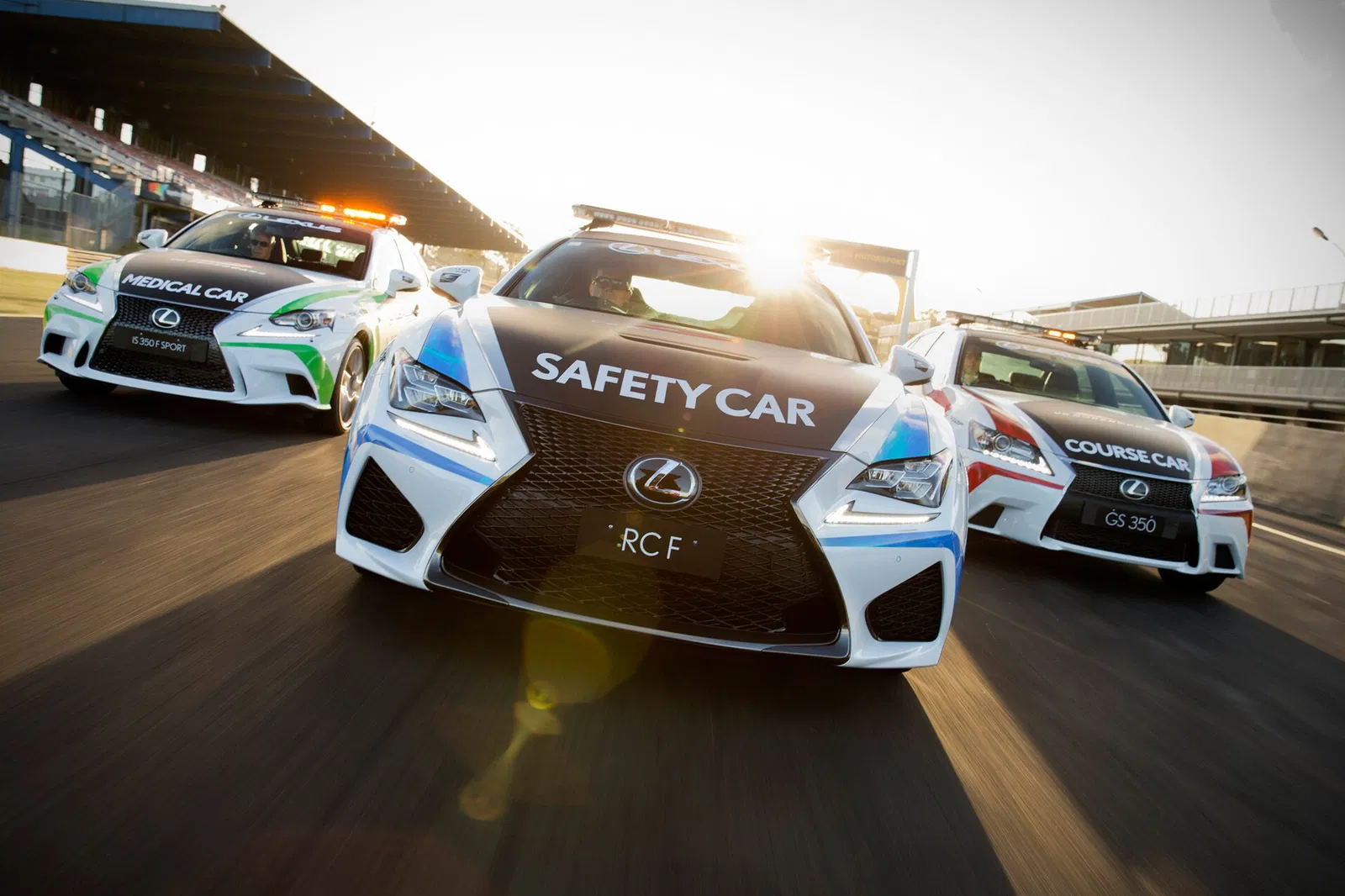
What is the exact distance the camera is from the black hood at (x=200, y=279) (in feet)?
18.3

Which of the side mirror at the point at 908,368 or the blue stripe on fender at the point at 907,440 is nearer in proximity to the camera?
the blue stripe on fender at the point at 907,440

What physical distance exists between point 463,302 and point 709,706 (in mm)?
1856

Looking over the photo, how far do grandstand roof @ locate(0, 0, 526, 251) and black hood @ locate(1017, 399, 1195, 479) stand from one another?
79.9 feet

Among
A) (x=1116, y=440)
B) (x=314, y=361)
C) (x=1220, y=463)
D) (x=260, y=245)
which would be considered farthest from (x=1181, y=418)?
(x=260, y=245)

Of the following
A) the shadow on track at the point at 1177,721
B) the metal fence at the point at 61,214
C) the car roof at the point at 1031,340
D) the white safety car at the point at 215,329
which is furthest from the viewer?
the metal fence at the point at 61,214

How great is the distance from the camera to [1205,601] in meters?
5.52

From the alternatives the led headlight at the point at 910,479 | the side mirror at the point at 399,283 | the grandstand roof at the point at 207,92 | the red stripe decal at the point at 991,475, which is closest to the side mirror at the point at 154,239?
the side mirror at the point at 399,283

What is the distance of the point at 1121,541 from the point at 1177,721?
2001 mm

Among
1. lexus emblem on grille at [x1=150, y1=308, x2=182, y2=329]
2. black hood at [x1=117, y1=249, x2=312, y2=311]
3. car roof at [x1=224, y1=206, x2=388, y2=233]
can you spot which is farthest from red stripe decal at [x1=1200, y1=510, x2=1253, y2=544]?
car roof at [x1=224, y1=206, x2=388, y2=233]

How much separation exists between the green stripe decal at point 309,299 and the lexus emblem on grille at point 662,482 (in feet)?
13.1

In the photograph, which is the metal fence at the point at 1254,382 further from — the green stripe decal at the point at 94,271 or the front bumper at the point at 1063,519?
the green stripe decal at the point at 94,271

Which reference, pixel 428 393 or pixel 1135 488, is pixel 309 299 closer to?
pixel 428 393

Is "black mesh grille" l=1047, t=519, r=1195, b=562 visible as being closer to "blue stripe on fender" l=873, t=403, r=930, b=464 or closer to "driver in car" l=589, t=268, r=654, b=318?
"blue stripe on fender" l=873, t=403, r=930, b=464

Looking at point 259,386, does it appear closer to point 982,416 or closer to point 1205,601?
point 982,416
